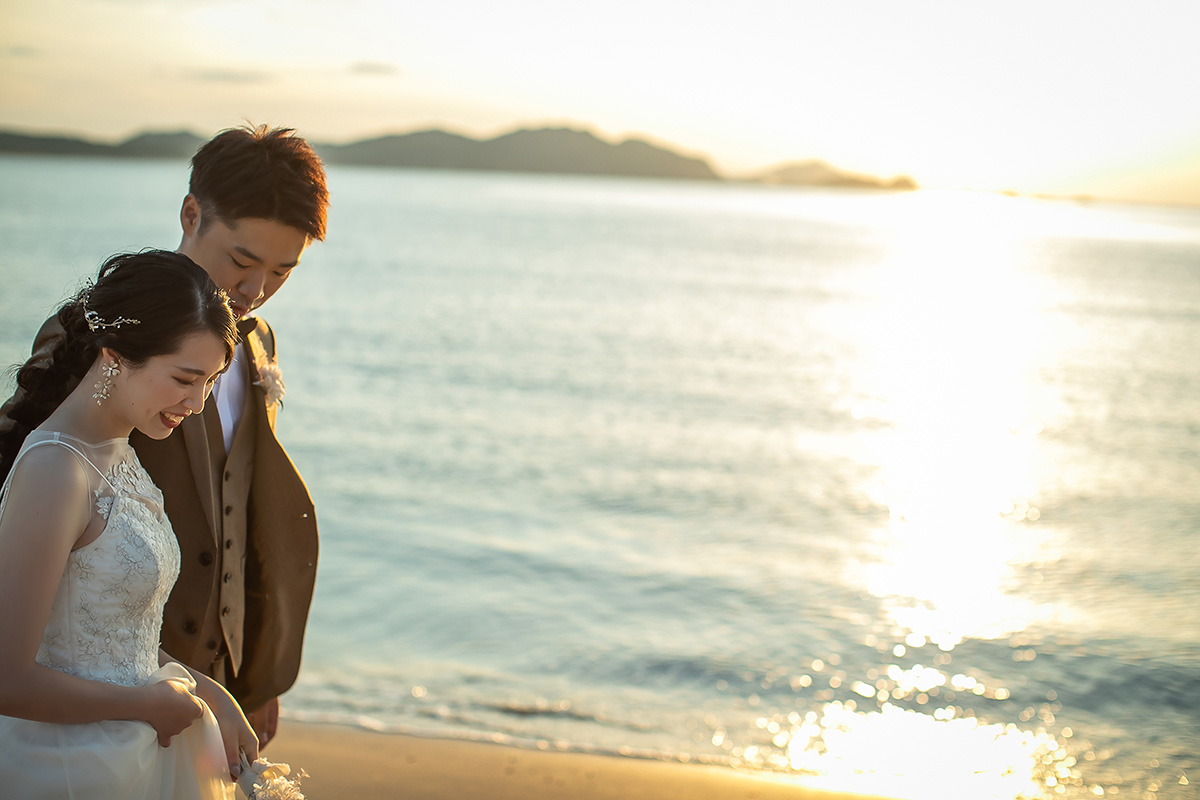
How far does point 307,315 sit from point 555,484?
16.2m

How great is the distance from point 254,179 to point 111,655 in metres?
0.97

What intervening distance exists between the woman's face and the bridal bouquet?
2.22 feet

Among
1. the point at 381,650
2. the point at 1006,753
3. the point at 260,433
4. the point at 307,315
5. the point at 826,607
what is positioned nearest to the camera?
the point at 260,433

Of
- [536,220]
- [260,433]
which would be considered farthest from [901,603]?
[536,220]

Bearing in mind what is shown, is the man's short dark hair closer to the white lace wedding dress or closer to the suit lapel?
the suit lapel

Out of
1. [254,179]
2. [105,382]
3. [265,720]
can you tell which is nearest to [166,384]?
[105,382]

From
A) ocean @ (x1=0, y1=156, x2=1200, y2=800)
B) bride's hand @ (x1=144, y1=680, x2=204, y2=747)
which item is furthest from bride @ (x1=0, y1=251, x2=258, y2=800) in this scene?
ocean @ (x1=0, y1=156, x2=1200, y2=800)

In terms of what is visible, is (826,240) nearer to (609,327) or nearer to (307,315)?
(609,327)

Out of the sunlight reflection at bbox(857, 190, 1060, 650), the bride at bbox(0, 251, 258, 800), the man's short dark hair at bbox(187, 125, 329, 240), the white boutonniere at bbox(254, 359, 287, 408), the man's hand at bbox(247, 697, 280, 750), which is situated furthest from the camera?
the sunlight reflection at bbox(857, 190, 1060, 650)

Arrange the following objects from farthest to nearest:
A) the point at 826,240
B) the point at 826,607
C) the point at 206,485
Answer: the point at 826,240 → the point at 826,607 → the point at 206,485

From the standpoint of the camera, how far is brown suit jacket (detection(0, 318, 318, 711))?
84.3 inches

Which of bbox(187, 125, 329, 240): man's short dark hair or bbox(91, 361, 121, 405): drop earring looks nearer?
bbox(91, 361, 121, 405): drop earring

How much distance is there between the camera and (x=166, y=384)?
168 cm

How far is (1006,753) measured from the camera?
17.9 feet
